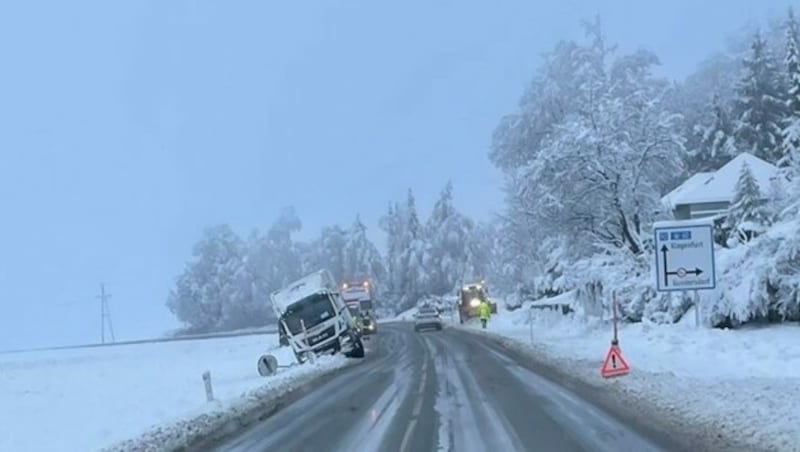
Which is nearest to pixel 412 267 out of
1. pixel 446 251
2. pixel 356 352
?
pixel 446 251

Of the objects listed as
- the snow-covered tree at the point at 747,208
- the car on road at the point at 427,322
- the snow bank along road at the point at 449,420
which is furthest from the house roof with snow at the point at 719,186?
the snow bank along road at the point at 449,420

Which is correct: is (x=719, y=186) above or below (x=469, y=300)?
above

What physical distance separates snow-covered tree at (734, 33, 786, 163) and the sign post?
45.0 meters

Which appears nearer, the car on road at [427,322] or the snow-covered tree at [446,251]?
the car on road at [427,322]

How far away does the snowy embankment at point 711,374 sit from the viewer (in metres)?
13.1

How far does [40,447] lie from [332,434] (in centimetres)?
543

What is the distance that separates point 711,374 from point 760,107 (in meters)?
56.2

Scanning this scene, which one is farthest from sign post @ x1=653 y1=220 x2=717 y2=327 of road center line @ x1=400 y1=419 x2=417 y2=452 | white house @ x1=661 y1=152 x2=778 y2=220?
white house @ x1=661 y1=152 x2=778 y2=220

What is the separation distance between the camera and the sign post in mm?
24938

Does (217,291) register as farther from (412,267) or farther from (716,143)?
(716,143)

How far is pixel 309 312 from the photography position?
40.9 m

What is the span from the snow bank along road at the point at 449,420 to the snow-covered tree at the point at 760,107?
48.0 m

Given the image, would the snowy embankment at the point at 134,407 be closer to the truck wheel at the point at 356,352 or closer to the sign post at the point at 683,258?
the truck wheel at the point at 356,352

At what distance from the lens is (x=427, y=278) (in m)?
135
